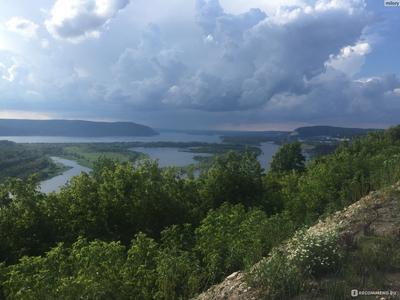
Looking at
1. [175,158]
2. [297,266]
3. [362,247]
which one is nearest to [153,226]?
[362,247]

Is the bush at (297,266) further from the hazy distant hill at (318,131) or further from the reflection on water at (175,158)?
the hazy distant hill at (318,131)

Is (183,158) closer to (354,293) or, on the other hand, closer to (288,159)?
(288,159)

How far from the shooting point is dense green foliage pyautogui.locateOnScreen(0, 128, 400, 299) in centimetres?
769

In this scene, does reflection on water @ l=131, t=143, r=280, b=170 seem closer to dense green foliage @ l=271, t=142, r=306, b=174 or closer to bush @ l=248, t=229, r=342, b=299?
dense green foliage @ l=271, t=142, r=306, b=174

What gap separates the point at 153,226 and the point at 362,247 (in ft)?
45.6

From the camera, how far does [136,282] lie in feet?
27.0

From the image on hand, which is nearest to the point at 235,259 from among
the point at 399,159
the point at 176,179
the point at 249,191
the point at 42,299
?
the point at 42,299

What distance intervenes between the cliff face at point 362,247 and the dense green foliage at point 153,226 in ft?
1.33

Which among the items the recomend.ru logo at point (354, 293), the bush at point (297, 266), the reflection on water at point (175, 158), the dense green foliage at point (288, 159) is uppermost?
the bush at point (297, 266)

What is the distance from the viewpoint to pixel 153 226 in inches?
773

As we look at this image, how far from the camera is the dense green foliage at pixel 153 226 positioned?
25.2 ft

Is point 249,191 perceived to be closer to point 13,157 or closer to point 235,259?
point 235,259

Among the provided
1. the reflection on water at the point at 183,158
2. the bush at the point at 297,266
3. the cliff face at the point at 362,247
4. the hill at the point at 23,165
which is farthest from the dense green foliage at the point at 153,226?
the hill at the point at 23,165

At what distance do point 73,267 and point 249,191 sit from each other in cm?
2021
